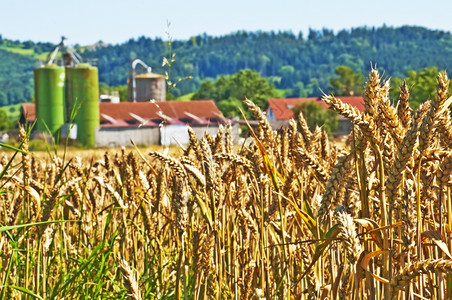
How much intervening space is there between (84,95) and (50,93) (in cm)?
408

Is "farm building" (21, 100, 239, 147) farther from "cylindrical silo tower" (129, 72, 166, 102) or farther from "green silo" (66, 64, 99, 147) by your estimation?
"cylindrical silo tower" (129, 72, 166, 102)

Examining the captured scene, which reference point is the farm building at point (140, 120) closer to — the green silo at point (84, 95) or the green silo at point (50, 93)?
the green silo at point (84, 95)

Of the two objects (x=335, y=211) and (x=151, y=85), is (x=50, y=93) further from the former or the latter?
(x=335, y=211)

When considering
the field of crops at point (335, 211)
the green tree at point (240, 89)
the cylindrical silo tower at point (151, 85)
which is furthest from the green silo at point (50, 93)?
the field of crops at point (335, 211)

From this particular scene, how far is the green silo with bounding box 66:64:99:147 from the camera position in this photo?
6269 centimetres

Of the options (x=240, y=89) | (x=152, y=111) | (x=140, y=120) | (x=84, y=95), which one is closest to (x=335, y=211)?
(x=84, y=95)

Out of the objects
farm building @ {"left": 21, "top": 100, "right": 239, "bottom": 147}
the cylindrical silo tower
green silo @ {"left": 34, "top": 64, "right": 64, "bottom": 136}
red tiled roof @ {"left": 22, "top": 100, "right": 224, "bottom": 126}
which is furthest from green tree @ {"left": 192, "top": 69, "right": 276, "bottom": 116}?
green silo @ {"left": 34, "top": 64, "right": 64, "bottom": 136}

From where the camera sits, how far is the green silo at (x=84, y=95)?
206 feet

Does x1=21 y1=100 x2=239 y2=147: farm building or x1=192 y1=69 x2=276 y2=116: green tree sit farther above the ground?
x1=192 y1=69 x2=276 y2=116: green tree

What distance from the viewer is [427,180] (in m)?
2.46

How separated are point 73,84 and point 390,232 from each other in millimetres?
62319

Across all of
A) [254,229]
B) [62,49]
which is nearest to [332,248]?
[254,229]

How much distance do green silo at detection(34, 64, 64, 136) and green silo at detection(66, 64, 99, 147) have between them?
1.19m

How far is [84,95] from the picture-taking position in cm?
6288
